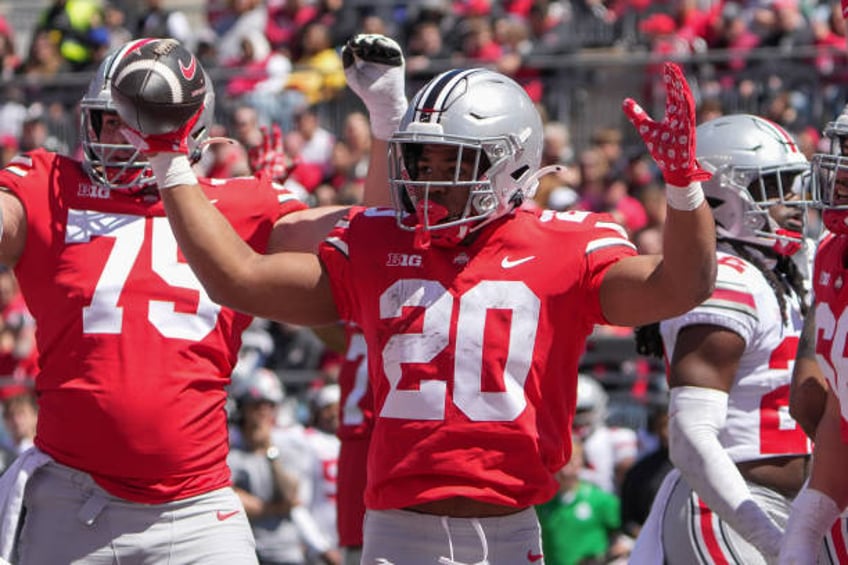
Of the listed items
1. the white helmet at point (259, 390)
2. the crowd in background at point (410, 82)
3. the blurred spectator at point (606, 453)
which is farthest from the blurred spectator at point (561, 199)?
the white helmet at point (259, 390)

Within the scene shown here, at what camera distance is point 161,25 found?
1391cm

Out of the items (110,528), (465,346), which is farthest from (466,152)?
(110,528)

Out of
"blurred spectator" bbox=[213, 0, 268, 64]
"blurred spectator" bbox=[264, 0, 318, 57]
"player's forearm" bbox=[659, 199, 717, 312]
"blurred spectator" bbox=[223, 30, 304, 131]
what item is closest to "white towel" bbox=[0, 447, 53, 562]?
"player's forearm" bbox=[659, 199, 717, 312]

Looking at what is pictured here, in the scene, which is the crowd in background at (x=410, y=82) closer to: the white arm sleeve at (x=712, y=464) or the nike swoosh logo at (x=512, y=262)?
the white arm sleeve at (x=712, y=464)

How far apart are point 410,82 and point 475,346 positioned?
8130mm

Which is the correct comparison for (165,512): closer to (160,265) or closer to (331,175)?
(160,265)

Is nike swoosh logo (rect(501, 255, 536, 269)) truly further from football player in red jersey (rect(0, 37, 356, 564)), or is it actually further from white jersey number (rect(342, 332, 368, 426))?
white jersey number (rect(342, 332, 368, 426))

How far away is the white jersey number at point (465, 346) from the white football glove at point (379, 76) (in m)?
1.00

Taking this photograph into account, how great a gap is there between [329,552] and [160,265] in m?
4.38

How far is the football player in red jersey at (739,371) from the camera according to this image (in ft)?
15.1

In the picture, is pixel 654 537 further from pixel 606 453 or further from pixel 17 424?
pixel 17 424

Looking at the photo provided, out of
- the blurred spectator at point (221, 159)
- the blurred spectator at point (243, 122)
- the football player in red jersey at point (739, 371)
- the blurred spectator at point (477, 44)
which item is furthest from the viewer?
the blurred spectator at point (221, 159)

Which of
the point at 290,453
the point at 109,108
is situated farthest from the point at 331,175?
the point at 109,108

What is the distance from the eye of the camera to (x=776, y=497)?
4816 millimetres
